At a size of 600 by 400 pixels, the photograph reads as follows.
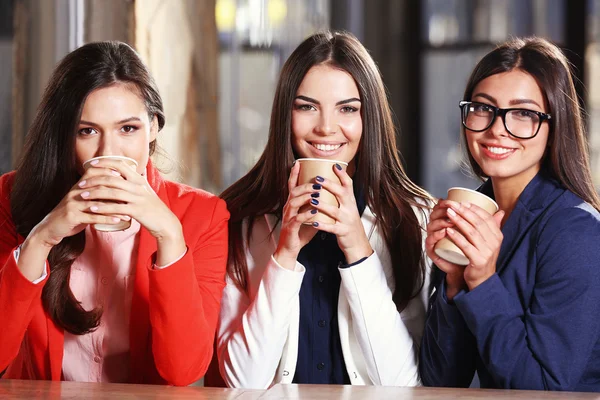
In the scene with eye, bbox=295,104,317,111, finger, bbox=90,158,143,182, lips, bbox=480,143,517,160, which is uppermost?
eye, bbox=295,104,317,111

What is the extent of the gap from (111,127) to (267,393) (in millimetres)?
676

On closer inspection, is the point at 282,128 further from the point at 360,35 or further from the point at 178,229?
the point at 360,35

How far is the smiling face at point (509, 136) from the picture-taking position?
1509 mm

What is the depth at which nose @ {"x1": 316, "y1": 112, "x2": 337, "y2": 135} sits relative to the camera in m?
1.67

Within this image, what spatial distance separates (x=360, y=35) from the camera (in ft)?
17.4

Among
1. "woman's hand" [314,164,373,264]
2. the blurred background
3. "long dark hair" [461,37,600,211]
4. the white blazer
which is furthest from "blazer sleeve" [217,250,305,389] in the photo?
the blurred background

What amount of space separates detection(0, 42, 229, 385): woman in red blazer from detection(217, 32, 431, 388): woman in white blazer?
0.36 ft

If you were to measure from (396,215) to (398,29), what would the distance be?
3.76 m

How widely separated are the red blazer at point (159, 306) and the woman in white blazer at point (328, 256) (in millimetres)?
108

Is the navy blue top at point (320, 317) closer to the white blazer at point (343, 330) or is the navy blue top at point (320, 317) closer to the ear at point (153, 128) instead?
the white blazer at point (343, 330)

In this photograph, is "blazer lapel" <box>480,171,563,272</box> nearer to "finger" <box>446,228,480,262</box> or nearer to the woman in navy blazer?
the woman in navy blazer

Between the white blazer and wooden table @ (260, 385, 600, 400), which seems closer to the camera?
wooden table @ (260, 385, 600, 400)

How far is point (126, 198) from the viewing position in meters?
1.34

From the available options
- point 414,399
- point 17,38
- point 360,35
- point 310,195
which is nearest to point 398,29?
point 360,35
